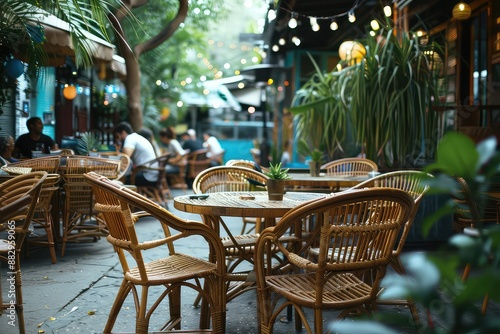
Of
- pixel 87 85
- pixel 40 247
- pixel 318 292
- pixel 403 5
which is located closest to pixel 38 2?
pixel 40 247

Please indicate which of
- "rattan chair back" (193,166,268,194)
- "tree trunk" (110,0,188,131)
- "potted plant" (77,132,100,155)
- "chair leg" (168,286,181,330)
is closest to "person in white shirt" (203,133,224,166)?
"tree trunk" (110,0,188,131)

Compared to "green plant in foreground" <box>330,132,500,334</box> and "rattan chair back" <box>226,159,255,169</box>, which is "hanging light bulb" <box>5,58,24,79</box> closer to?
"rattan chair back" <box>226,159,255,169</box>

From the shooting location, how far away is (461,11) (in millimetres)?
7066

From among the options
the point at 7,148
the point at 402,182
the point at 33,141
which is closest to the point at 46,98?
the point at 33,141

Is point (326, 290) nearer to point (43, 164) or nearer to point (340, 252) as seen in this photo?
point (340, 252)

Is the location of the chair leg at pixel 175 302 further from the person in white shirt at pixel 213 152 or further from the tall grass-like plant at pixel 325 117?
the person in white shirt at pixel 213 152

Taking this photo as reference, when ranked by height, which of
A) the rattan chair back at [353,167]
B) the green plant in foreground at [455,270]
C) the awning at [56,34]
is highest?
the awning at [56,34]

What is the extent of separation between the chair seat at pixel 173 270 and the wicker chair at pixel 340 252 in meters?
0.29

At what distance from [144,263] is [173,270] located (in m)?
0.14

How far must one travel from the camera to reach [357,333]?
925 mm

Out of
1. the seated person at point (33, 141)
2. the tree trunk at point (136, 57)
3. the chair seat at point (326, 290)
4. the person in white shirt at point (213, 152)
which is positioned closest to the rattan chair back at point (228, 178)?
the chair seat at point (326, 290)

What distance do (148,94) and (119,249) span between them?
15939 millimetres

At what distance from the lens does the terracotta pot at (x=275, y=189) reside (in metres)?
3.55

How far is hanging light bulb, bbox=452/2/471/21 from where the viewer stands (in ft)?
23.2
